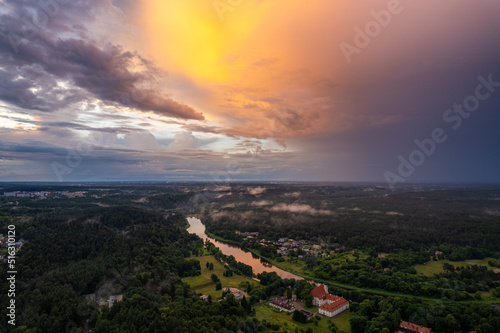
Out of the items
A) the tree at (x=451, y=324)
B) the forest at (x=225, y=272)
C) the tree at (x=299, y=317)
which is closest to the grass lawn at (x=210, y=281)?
the forest at (x=225, y=272)

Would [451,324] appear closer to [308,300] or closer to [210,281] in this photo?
[308,300]

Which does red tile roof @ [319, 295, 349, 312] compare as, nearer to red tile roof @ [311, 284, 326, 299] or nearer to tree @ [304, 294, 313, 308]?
red tile roof @ [311, 284, 326, 299]

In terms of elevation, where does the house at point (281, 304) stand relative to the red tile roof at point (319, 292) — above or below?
below

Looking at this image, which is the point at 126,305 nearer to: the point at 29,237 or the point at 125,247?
the point at 125,247

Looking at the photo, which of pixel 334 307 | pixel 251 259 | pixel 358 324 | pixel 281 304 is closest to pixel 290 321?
pixel 281 304

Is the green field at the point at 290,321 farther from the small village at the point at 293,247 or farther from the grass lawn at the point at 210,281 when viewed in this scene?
the small village at the point at 293,247

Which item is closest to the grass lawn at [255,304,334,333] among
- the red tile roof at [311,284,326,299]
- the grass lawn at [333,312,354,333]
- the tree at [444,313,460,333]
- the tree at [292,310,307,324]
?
the tree at [292,310,307,324]
